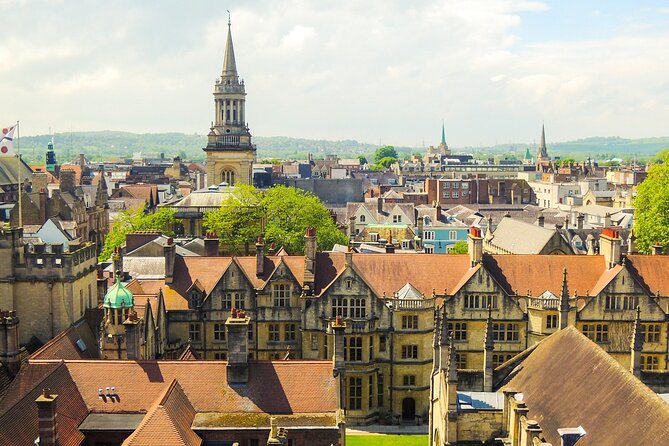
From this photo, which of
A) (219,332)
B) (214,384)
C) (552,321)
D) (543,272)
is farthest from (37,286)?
(543,272)

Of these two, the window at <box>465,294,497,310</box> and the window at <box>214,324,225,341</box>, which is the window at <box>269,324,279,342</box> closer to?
the window at <box>214,324,225,341</box>

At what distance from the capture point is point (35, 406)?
3247 cm

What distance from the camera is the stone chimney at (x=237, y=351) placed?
120 feet

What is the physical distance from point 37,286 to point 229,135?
7844 centimetres

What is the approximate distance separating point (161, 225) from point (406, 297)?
45.5 metres

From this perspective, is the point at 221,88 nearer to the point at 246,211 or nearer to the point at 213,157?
the point at 213,157

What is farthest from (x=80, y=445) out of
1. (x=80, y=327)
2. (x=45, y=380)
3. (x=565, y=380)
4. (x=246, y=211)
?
(x=246, y=211)

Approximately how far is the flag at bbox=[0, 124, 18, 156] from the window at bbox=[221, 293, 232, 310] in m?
17.2

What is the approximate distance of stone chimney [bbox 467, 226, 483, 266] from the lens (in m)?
56.2

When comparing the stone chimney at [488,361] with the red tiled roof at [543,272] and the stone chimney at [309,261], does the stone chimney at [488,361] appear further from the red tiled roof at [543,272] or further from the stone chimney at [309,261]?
the stone chimney at [309,261]

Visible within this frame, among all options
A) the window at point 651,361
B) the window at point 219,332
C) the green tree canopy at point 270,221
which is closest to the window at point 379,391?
the window at point 219,332

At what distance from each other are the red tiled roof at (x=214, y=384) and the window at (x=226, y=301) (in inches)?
746

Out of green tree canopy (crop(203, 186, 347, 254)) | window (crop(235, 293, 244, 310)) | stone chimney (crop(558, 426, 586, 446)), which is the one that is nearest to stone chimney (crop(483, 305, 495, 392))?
stone chimney (crop(558, 426, 586, 446))

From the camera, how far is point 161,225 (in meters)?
93.3
